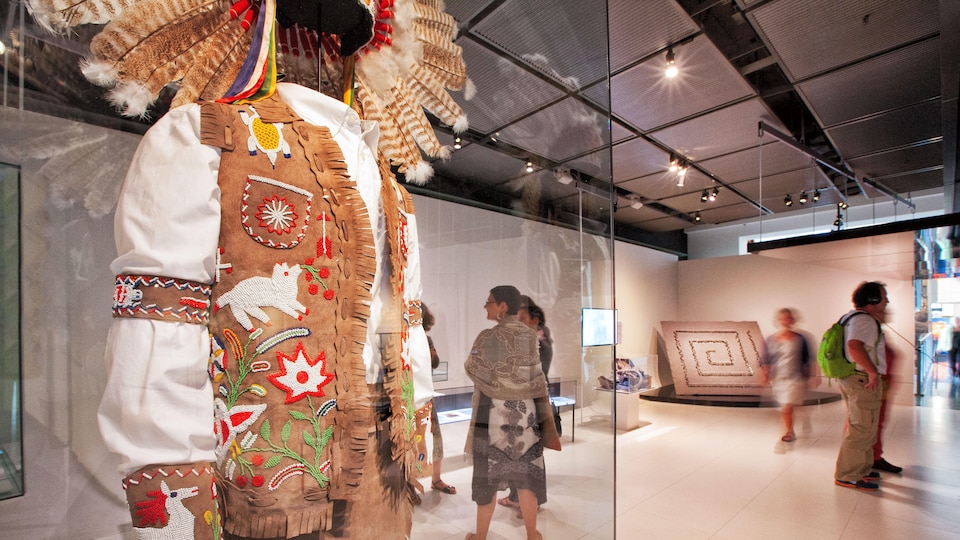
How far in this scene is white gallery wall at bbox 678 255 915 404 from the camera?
290cm

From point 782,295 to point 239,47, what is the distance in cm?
467

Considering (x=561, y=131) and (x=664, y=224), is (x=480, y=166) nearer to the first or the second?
(x=561, y=131)

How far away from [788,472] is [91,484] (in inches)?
156

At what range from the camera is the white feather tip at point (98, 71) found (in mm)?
773

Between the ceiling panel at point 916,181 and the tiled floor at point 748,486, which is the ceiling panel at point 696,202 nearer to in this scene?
the ceiling panel at point 916,181

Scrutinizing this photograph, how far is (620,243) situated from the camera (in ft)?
20.9

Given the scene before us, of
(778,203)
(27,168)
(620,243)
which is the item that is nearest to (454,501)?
(27,168)

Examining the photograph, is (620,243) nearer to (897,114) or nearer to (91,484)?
(897,114)

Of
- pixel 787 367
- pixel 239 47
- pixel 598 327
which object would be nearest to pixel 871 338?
pixel 787 367

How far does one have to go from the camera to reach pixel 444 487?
113 centimetres

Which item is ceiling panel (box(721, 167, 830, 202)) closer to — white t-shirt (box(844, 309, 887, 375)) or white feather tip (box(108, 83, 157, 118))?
white t-shirt (box(844, 309, 887, 375))

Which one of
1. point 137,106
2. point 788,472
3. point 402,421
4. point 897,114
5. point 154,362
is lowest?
point 788,472

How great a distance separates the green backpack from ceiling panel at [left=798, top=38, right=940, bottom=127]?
4.75 feet

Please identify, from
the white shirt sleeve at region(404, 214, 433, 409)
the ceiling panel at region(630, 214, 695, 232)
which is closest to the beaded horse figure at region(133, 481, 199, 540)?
the white shirt sleeve at region(404, 214, 433, 409)
